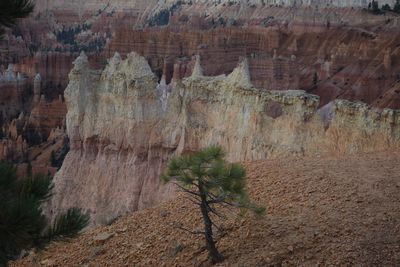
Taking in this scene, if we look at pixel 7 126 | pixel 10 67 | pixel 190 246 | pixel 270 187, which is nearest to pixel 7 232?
pixel 190 246

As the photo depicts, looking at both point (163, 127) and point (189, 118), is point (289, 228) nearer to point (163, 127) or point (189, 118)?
point (189, 118)

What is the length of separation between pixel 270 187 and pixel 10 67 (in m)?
46.2

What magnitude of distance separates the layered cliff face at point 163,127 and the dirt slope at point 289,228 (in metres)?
4.38

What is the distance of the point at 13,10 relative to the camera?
18.3 ft

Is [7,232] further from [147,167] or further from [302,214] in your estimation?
[147,167]

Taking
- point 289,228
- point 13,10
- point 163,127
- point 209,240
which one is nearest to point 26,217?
point 13,10

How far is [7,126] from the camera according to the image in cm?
3778

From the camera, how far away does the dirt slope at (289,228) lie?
244 inches

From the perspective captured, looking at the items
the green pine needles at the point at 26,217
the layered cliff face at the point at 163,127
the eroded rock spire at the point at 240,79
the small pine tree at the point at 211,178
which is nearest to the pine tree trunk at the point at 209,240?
the small pine tree at the point at 211,178

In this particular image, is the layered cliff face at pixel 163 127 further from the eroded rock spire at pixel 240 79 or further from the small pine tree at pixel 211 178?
the small pine tree at pixel 211 178

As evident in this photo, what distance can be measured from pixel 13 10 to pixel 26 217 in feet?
6.28

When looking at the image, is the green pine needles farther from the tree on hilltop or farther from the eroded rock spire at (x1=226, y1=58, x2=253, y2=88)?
the eroded rock spire at (x1=226, y1=58, x2=253, y2=88)

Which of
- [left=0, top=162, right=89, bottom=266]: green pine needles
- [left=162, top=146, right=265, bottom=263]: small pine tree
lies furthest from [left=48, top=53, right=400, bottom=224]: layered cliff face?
[left=0, top=162, right=89, bottom=266]: green pine needles

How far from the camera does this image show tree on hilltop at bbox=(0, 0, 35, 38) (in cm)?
552
